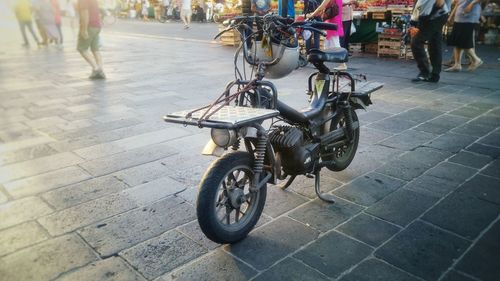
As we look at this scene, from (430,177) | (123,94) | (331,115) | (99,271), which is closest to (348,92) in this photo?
(331,115)

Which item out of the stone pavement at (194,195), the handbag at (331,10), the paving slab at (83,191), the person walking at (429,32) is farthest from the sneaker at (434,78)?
the paving slab at (83,191)

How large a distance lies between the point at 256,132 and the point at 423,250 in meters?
1.31

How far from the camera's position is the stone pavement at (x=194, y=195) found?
247 cm

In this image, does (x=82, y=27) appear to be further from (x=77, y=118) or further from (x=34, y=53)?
(x=34, y=53)

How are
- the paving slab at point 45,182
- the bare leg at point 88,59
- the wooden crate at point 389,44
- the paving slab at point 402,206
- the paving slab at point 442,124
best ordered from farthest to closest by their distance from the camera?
the wooden crate at point 389,44, the bare leg at point 88,59, the paving slab at point 442,124, the paving slab at point 45,182, the paving slab at point 402,206

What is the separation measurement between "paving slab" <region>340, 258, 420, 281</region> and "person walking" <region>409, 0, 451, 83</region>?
600cm

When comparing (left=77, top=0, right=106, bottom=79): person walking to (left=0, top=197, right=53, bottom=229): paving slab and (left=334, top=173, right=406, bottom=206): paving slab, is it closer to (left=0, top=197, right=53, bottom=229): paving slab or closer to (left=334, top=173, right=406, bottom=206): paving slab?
(left=0, top=197, right=53, bottom=229): paving slab

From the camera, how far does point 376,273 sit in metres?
2.37

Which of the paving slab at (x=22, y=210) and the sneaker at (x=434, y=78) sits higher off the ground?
the sneaker at (x=434, y=78)

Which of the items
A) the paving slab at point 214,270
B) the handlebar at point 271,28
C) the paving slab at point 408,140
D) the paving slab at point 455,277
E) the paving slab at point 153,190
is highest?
the handlebar at point 271,28

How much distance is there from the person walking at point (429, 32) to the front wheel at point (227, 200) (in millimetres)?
5892

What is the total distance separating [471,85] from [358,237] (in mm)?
5740

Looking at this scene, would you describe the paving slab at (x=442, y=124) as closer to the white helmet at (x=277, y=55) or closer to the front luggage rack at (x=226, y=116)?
the white helmet at (x=277, y=55)

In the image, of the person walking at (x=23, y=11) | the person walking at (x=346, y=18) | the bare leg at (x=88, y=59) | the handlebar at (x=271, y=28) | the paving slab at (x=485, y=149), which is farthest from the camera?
the person walking at (x=23, y=11)
